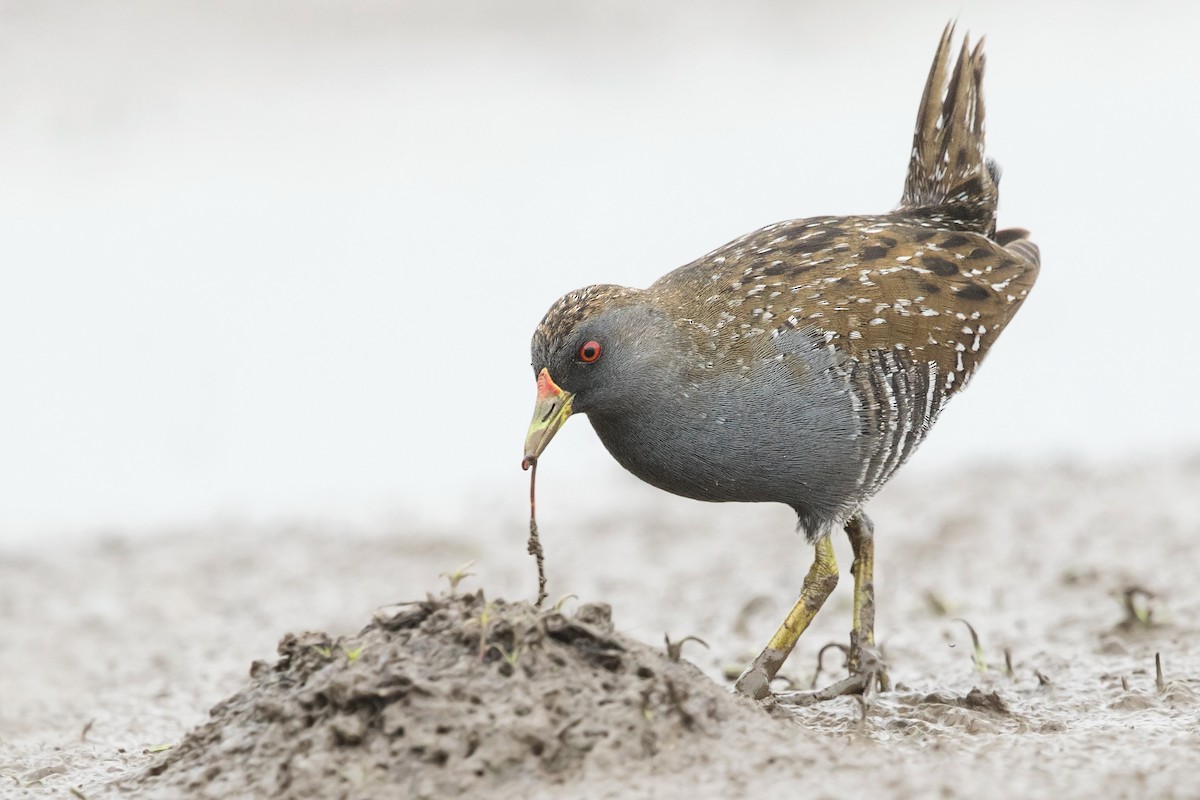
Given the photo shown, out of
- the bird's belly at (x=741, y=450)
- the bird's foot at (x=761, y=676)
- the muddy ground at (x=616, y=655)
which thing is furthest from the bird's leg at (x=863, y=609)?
the bird's belly at (x=741, y=450)

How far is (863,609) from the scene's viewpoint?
247 inches

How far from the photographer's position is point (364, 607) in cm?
867

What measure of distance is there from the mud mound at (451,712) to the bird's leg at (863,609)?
4.95 ft

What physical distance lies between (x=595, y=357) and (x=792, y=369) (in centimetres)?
83

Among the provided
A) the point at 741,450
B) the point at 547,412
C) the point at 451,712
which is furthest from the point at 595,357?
the point at 451,712

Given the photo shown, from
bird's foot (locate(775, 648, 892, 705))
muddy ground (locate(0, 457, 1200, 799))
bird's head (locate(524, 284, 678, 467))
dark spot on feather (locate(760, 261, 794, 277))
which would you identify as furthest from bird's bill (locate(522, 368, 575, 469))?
bird's foot (locate(775, 648, 892, 705))

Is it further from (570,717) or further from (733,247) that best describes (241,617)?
(570,717)

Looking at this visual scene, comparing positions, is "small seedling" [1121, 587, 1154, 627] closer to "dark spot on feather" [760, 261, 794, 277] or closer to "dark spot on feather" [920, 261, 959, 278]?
"dark spot on feather" [920, 261, 959, 278]

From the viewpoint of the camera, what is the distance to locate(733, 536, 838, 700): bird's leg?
5696mm

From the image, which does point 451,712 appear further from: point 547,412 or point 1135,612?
point 1135,612

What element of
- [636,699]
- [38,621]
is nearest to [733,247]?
[636,699]

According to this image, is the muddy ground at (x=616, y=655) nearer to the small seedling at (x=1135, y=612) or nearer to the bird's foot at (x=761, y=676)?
the small seedling at (x=1135, y=612)

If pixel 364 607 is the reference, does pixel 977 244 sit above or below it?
above

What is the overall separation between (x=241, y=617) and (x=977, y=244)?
477 centimetres
